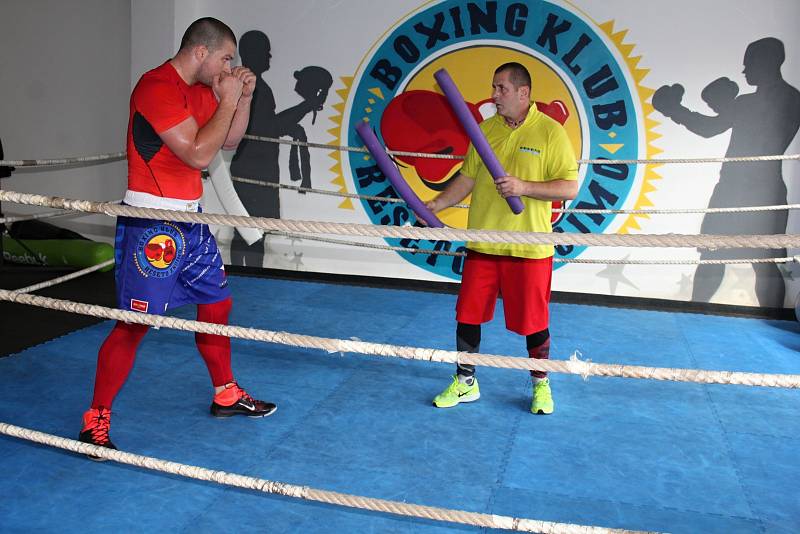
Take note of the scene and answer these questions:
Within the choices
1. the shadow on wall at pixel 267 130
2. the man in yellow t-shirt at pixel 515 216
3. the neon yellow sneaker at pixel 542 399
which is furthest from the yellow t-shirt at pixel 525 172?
the shadow on wall at pixel 267 130

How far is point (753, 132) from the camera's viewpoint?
191 inches

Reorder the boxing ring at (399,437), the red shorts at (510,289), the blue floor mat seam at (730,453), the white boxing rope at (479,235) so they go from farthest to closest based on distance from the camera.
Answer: the red shorts at (510,289) → the blue floor mat seam at (730,453) → the boxing ring at (399,437) → the white boxing rope at (479,235)

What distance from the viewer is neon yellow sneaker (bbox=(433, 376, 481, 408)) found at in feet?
10.3

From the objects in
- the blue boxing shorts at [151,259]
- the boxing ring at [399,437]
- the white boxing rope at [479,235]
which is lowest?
the boxing ring at [399,437]

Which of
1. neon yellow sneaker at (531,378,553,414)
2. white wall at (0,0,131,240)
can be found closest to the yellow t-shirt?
neon yellow sneaker at (531,378,553,414)

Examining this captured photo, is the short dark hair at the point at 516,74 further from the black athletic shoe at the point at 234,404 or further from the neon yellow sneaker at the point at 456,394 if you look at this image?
the black athletic shoe at the point at 234,404

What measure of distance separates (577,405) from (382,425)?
32.1 inches

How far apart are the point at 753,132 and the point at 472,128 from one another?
9.58 ft

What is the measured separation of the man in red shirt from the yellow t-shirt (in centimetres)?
94

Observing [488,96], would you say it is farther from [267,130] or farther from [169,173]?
[169,173]

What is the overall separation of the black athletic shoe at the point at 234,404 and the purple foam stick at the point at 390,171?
36.4 inches

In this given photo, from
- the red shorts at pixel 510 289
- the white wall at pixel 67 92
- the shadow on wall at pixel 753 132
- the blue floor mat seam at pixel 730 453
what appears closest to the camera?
the blue floor mat seam at pixel 730 453

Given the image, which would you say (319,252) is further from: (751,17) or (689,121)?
(751,17)

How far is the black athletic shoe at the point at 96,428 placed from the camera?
2549mm
